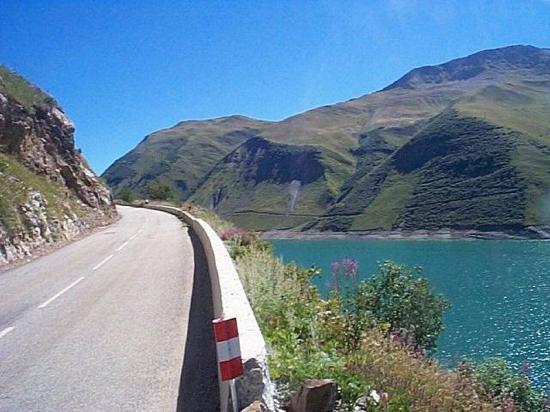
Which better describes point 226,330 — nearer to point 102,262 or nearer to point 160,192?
point 102,262

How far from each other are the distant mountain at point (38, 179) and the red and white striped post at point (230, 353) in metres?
14.7

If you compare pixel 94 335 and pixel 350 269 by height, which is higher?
pixel 350 269

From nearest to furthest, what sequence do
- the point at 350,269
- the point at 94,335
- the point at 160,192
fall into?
the point at 94,335 < the point at 350,269 < the point at 160,192

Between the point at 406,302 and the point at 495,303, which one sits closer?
the point at 406,302

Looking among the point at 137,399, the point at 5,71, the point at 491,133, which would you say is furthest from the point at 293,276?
the point at 491,133

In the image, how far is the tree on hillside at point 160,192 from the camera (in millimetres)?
69875

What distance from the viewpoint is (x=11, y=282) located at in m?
13.1

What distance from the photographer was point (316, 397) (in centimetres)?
447

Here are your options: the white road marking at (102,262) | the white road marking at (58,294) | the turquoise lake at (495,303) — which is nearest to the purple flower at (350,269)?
the turquoise lake at (495,303)

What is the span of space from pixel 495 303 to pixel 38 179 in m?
38.3

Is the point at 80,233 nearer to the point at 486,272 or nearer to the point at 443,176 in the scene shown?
the point at 486,272

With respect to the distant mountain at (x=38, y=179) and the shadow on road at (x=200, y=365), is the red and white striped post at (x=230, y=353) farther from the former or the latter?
the distant mountain at (x=38, y=179)

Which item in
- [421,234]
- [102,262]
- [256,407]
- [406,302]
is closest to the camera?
[256,407]

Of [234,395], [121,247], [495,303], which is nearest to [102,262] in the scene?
[121,247]
